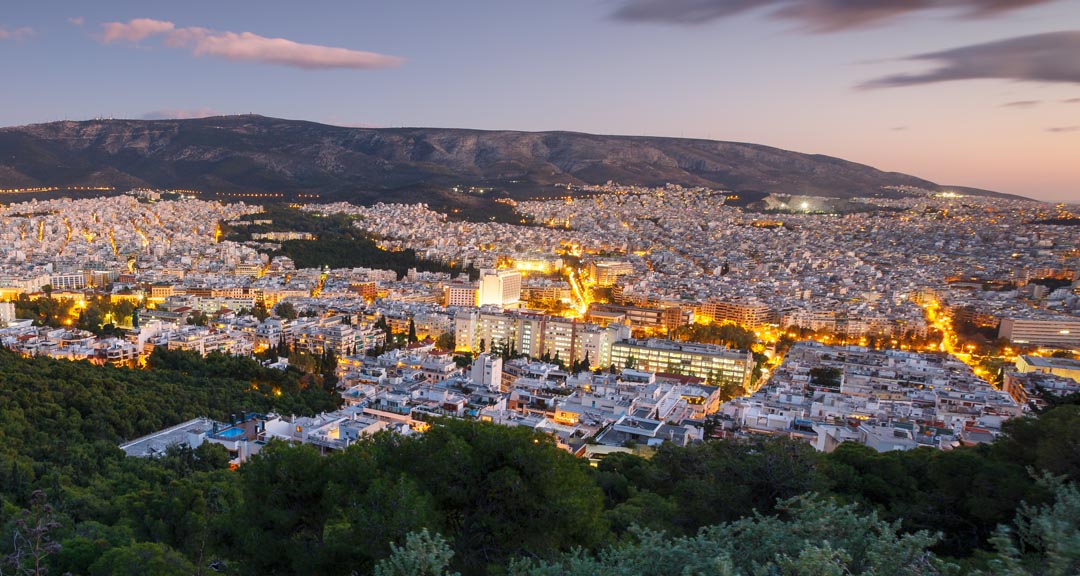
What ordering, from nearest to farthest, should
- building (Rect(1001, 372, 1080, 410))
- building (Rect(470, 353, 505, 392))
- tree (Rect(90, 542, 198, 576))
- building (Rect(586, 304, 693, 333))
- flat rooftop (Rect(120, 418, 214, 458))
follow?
tree (Rect(90, 542, 198, 576)) < flat rooftop (Rect(120, 418, 214, 458)) < building (Rect(1001, 372, 1080, 410)) < building (Rect(470, 353, 505, 392)) < building (Rect(586, 304, 693, 333))

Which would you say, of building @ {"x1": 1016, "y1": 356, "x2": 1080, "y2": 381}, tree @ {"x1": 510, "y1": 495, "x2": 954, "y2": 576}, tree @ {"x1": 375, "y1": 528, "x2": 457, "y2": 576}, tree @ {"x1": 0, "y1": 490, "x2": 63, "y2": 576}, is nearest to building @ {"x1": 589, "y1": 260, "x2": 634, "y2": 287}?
building @ {"x1": 1016, "y1": 356, "x2": 1080, "y2": 381}

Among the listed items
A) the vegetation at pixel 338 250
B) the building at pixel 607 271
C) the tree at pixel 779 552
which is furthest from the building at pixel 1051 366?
the vegetation at pixel 338 250

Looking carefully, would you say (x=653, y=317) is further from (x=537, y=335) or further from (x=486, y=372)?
(x=486, y=372)

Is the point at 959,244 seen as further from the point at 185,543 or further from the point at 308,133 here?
the point at 308,133

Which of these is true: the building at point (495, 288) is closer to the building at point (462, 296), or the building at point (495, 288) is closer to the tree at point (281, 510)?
the building at point (462, 296)

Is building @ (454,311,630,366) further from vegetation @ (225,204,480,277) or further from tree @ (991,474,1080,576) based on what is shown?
tree @ (991,474,1080,576)

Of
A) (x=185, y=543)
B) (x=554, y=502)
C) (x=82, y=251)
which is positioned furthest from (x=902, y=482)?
(x=82, y=251)
